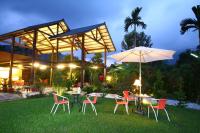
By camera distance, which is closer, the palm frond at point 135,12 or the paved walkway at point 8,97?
the paved walkway at point 8,97

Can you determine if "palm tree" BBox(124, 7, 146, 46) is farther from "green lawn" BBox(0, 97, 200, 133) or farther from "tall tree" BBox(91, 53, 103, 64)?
"green lawn" BBox(0, 97, 200, 133)

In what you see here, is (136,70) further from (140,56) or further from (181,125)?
(181,125)

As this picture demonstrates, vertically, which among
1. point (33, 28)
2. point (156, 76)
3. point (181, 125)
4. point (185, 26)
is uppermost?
point (185, 26)

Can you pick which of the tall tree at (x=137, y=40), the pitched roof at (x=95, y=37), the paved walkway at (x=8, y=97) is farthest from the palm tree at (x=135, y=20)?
the paved walkway at (x=8, y=97)

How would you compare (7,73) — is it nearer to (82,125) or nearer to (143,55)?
(143,55)

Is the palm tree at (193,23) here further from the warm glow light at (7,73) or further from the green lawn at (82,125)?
the warm glow light at (7,73)

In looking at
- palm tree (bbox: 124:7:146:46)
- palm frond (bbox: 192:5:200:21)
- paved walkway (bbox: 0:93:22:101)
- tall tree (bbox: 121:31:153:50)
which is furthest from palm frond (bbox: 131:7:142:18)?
paved walkway (bbox: 0:93:22:101)

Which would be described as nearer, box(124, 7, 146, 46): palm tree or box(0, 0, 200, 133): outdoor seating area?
box(0, 0, 200, 133): outdoor seating area

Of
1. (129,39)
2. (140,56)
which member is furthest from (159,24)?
(140,56)

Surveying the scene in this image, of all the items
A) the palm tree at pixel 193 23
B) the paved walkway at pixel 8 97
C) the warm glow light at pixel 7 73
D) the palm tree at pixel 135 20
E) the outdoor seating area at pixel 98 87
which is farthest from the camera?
the palm tree at pixel 135 20

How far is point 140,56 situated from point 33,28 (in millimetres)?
9989

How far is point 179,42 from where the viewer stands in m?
95.9

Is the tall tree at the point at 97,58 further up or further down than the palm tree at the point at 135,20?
further down

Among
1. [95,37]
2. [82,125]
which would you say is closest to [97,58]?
[95,37]
